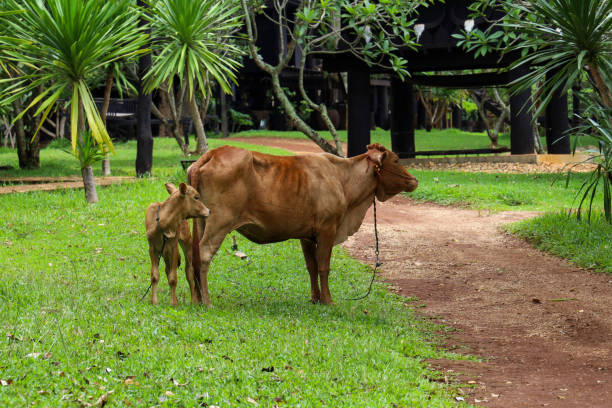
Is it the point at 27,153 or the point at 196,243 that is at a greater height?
the point at 27,153

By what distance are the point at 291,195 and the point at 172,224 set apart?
1.25m

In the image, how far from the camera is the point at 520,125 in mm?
19812

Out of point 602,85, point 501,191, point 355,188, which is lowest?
point 501,191

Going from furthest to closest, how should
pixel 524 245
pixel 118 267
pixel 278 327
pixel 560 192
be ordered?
pixel 560 192, pixel 524 245, pixel 118 267, pixel 278 327

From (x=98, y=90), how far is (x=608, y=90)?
27.7 metres

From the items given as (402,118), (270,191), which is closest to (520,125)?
(402,118)

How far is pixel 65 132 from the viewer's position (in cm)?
3319

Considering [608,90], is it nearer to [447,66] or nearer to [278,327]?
[278,327]

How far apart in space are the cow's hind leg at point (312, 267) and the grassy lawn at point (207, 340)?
0.14m

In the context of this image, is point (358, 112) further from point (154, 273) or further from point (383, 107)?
point (383, 107)

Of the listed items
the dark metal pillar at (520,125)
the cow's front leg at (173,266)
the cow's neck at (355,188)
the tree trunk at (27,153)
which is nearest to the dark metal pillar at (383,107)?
the dark metal pillar at (520,125)

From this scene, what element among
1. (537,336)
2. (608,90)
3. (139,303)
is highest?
(608,90)

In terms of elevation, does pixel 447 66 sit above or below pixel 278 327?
above

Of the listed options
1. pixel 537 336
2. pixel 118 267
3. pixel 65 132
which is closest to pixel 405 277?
pixel 537 336
